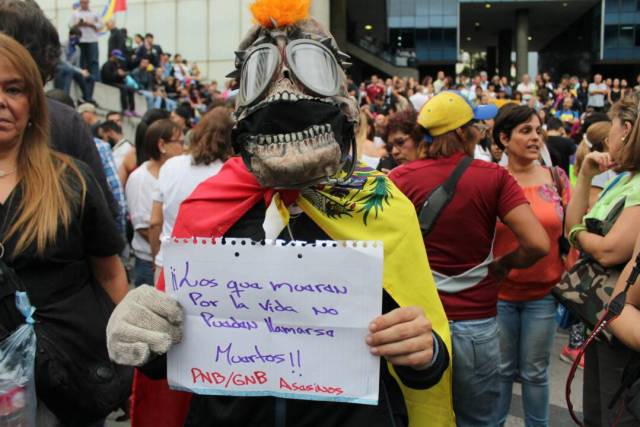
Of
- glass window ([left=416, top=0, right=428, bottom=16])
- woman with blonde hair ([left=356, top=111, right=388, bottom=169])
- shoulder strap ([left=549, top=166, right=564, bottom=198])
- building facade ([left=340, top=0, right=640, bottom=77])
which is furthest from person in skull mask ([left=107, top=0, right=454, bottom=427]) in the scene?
glass window ([left=416, top=0, right=428, bottom=16])

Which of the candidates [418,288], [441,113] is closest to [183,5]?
[441,113]

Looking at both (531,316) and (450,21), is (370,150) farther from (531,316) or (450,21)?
(450,21)

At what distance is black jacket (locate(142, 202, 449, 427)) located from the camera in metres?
1.73

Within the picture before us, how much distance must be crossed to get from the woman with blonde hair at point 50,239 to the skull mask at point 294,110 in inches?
26.7

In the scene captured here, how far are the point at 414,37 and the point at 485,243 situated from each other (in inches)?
1558

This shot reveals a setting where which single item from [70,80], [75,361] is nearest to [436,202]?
[75,361]

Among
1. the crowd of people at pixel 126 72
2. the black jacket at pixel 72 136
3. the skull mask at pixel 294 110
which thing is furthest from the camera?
the crowd of people at pixel 126 72

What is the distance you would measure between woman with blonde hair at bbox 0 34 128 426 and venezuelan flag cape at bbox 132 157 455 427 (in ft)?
1.11

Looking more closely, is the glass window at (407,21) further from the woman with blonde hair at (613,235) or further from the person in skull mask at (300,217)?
the person in skull mask at (300,217)

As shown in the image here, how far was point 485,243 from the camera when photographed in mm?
3279

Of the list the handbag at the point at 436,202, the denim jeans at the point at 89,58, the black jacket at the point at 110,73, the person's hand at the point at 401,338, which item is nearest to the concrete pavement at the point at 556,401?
the handbag at the point at 436,202

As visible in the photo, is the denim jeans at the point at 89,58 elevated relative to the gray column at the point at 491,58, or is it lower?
lower

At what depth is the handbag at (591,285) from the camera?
8.70 feet

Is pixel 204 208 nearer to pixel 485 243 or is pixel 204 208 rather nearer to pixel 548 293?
pixel 485 243
